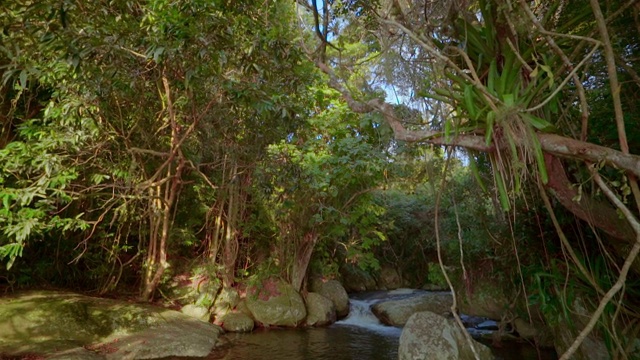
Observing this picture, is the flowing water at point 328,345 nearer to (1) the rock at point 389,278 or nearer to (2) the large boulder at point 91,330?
(2) the large boulder at point 91,330

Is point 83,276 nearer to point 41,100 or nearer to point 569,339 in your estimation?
point 41,100

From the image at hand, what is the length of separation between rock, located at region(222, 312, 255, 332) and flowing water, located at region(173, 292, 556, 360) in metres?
0.23

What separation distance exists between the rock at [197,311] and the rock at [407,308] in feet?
14.1

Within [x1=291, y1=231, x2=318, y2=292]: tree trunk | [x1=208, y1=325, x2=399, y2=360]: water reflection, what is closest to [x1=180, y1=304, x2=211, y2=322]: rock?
[x1=208, y1=325, x2=399, y2=360]: water reflection

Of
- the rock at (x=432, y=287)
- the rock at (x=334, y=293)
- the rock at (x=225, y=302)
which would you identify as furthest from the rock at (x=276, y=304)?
the rock at (x=432, y=287)

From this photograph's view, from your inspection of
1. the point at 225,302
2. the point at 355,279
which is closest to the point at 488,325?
the point at 355,279

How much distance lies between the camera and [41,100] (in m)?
6.45

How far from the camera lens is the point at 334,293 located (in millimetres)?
10898

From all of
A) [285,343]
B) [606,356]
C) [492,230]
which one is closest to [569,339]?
[606,356]

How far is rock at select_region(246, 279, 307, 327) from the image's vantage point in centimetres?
923

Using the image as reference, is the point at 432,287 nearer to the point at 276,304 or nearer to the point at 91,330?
the point at 276,304

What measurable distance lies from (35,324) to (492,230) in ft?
24.8

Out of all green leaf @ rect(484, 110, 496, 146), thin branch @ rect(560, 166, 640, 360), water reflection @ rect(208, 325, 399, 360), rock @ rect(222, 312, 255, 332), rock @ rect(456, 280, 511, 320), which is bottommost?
water reflection @ rect(208, 325, 399, 360)

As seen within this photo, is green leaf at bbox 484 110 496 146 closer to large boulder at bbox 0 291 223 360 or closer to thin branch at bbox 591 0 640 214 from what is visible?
thin branch at bbox 591 0 640 214
